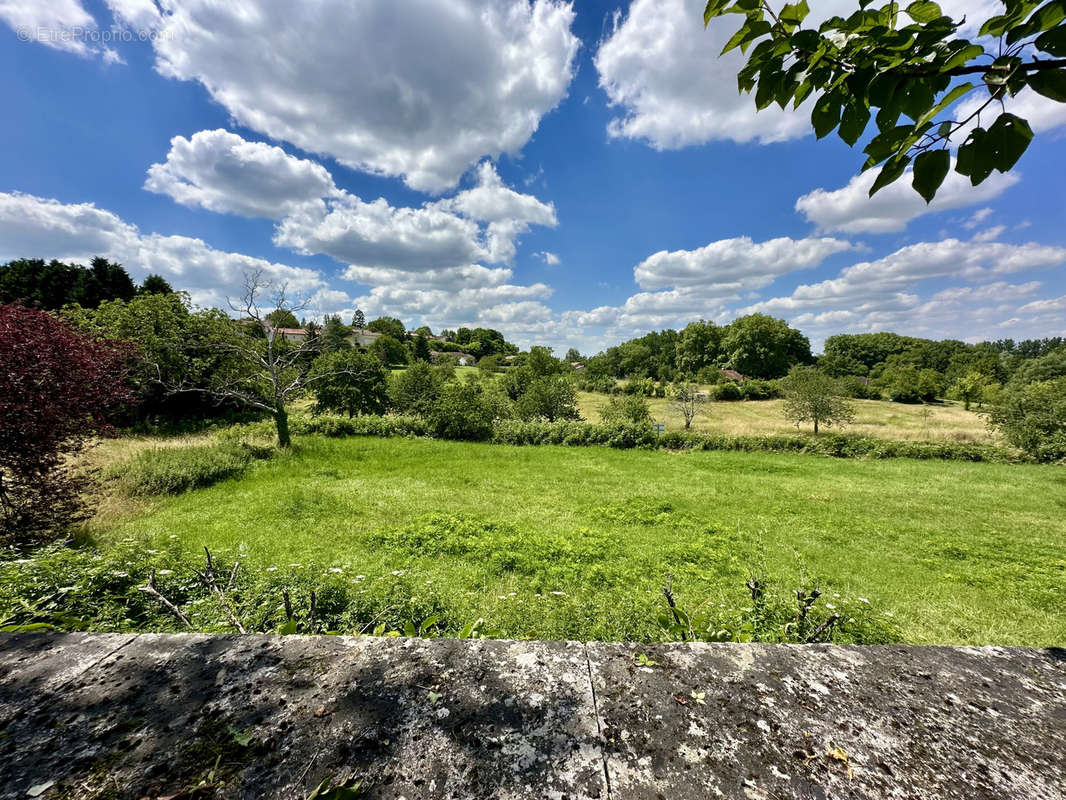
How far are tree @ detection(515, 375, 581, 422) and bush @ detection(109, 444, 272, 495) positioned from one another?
15.5 metres

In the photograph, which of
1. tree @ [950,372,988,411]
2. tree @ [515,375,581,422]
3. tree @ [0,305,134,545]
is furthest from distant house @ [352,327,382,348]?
tree @ [950,372,988,411]

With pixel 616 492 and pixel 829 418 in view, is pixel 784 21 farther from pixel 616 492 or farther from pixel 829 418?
pixel 829 418

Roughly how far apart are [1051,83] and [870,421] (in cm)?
4004

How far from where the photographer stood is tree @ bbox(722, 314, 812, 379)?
63.4 metres

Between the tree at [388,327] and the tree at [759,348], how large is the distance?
70.5 metres

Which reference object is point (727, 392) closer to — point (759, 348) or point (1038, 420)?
point (759, 348)

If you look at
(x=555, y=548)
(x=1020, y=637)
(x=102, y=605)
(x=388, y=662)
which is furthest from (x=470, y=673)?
(x=1020, y=637)

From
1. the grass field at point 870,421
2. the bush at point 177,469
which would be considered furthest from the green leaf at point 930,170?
the grass field at point 870,421

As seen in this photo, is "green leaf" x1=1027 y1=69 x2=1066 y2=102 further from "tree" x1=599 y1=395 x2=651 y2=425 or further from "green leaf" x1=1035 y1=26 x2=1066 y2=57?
"tree" x1=599 y1=395 x2=651 y2=425

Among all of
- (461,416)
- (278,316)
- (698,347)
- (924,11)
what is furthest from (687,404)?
(698,347)

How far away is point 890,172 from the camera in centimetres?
137

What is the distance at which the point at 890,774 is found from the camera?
82 cm

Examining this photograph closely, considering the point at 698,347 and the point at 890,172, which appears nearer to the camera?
the point at 890,172

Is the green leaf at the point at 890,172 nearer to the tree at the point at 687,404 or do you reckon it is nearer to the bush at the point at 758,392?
the tree at the point at 687,404
